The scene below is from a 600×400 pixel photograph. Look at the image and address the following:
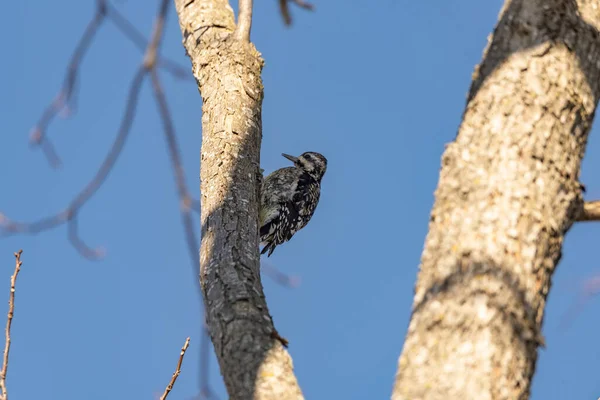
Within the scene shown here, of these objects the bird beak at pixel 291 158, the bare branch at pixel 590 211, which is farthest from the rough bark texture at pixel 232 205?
the bird beak at pixel 291 158

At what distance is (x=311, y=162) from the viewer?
8.48m

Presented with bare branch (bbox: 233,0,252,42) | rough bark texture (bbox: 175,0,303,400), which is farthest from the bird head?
bare branch (bbox: 233,0,252,42)

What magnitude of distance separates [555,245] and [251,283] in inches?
51.1

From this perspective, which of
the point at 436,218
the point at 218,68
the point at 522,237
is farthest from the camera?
the point at 218,68

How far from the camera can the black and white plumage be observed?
7.31m

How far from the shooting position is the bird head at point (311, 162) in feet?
27.6

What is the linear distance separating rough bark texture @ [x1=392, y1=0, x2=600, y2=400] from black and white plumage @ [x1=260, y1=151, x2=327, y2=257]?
4.58 metres

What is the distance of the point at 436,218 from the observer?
94.3 inches

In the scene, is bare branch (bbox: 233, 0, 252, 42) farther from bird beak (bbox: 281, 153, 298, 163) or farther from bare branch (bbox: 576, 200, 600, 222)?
bird beak (bbox: 281, 153, 298, 163)

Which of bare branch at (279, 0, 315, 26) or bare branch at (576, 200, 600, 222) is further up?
bare branch at (279, 0, 315, 26)

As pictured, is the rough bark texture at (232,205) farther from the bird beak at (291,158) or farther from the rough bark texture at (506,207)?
the bird beak at (291,158)

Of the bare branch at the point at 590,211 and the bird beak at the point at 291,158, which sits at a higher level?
the bird beak at the point at 291,158

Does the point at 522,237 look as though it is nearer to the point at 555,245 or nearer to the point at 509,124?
the point at 555,245

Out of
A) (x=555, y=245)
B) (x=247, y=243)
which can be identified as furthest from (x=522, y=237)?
(x=247, y=243)
